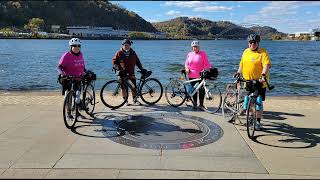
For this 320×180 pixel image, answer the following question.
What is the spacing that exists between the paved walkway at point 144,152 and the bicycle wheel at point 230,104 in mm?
240

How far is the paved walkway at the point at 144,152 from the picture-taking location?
609cm

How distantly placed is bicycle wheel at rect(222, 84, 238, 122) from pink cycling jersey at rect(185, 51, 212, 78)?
1.73m

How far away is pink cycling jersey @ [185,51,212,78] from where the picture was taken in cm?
1119

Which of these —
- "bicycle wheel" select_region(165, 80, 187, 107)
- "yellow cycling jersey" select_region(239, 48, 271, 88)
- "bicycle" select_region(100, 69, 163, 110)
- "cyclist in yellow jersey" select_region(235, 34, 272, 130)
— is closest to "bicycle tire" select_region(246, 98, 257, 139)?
"cyclist in yellow jersey" select_region(235, 34, 272, 130)

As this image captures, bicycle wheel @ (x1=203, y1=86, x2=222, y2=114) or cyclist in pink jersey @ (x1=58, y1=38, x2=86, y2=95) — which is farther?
bicycle wheel @ (x1=203, y1=86, x2=222, y2=114)

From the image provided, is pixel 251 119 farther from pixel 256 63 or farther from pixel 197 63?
pixel 197 63

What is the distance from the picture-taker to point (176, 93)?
38.7ft

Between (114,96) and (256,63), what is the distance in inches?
173

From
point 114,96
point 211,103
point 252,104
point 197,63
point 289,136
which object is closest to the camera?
point 252,104

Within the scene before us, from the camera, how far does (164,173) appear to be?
19.7ft

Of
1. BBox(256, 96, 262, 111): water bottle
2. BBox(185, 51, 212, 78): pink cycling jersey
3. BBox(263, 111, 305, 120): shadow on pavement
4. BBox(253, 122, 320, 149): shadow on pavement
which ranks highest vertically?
BBox(185, 51, 212, 78): pink cycling jersey

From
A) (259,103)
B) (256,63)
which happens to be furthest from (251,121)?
(256,63)

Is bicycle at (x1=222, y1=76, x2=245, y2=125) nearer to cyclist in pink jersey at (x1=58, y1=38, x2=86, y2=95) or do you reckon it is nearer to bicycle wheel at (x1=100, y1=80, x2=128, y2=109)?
bicycle wheel at (x1=100, y1=80, x2=128, y2=109)

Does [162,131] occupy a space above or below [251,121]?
below
